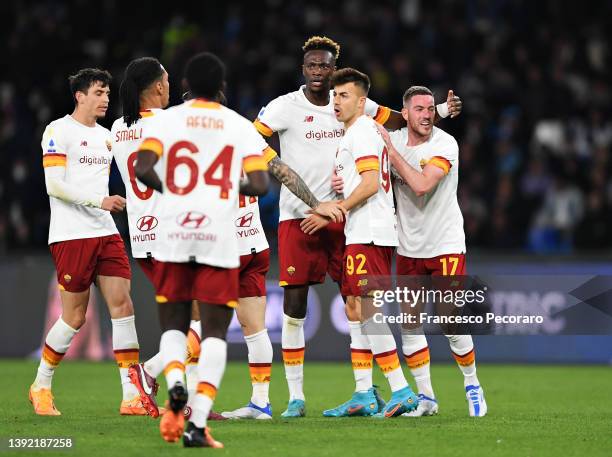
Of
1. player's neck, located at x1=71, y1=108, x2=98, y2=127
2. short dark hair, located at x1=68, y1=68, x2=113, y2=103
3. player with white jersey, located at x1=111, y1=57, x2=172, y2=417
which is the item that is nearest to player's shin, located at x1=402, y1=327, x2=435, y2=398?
player with white jersey, located at x1=111, y1=57, x2=172, y2=417

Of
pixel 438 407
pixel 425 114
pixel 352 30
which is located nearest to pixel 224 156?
pixel 425 114

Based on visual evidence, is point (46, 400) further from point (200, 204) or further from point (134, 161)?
point (200, 204)

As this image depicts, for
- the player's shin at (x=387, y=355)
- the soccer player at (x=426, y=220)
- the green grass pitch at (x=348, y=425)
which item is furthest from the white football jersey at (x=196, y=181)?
the soccer player at (x=426, y=220)

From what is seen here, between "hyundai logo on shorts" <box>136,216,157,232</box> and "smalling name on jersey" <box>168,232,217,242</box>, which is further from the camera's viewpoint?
"hyundai logo on shorts" <box>136,216,157,232</box>

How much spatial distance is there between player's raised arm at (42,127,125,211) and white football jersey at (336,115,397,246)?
1.86 metres

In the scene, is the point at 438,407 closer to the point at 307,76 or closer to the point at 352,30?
the point at 307,76

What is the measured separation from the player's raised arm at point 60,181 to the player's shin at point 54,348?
101 cm

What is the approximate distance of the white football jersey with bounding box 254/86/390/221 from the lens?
31.2ft

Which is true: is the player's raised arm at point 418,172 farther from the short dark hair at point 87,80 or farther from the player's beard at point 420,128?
the short dark hair at point 87,80

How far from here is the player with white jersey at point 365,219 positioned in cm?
888

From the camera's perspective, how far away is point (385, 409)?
910 centimetres

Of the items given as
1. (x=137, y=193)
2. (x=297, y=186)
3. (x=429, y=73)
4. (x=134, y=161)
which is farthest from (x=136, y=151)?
(x=429, y=73)

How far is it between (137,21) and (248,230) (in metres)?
13.3

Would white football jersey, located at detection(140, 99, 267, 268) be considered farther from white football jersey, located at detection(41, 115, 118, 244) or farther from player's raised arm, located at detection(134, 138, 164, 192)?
white football jersey, located at detection(41, 115, 118, 244)
